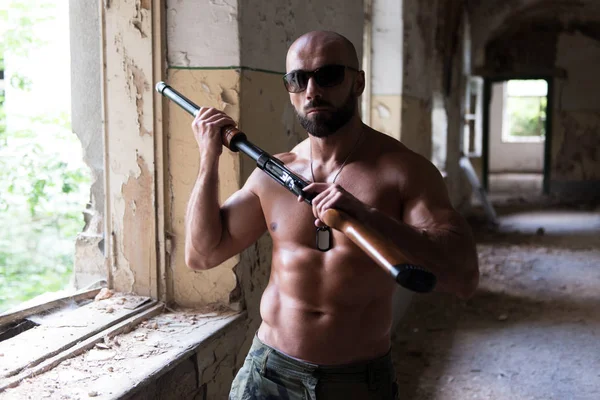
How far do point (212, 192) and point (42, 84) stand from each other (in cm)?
199

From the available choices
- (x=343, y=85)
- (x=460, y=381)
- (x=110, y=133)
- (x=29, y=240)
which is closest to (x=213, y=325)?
(x=110, y=133)

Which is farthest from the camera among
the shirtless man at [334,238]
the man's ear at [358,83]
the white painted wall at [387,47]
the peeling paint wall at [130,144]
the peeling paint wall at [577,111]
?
the peeling paint wall at [577,111]

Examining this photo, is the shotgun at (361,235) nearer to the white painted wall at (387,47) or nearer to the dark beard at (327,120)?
the dark beard at (327,120)

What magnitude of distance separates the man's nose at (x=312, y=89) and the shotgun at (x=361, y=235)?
20cm

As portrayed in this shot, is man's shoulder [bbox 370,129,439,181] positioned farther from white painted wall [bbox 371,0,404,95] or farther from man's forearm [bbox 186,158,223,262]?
white painted wall [bbox 371,0,404,95]

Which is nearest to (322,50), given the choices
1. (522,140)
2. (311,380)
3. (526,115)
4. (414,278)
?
(414,278)

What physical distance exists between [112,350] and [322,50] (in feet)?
3.88

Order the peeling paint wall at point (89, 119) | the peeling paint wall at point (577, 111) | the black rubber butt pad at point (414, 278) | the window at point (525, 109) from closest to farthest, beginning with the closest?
1. the black rubber butt pad at point (414, 278)
2. the peeling paint wall at point (89, 119)
3. the peeling paint wall at point (577, 111)
4. the window at point (525, 109)

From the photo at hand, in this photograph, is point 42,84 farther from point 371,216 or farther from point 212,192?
point 371,216

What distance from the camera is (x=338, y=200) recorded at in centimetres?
133

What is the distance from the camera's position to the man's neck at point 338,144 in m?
1.73

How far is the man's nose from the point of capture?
1635 millimetres

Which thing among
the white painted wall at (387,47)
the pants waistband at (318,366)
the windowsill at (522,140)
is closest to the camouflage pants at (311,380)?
the pants waistband at (318,366)

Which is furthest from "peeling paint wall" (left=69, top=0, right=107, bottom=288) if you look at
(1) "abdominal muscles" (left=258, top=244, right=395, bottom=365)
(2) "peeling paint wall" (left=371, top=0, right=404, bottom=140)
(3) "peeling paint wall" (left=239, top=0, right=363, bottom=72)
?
(2) "peeling paint wall" (left=371, top=0, right=404, bottom=140)
